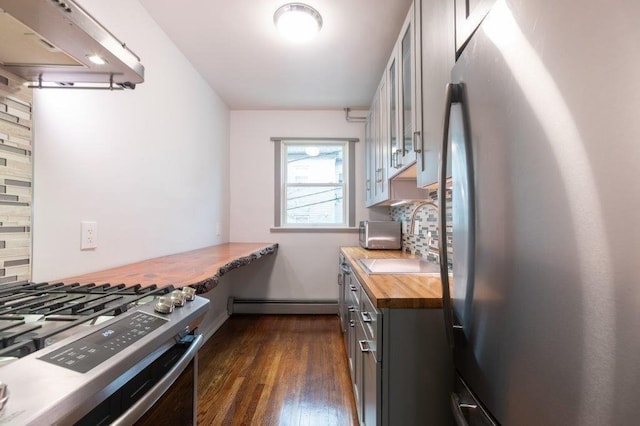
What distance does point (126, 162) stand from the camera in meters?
1.76

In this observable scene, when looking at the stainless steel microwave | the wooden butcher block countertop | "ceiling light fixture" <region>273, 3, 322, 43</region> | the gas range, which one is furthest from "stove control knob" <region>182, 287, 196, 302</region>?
the stainless steel microwave

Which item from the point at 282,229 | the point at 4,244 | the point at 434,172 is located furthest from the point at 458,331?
the point at 282,229

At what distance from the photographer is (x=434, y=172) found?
121cm

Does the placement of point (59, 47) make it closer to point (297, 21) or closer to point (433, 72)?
point (433, 72)

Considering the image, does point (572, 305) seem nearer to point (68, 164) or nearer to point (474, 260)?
point (474, 260)

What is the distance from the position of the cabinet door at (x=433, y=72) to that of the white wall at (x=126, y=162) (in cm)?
154

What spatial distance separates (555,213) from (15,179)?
5.22 feet

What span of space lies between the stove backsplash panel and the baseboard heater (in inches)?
104

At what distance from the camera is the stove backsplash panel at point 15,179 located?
1.06 m

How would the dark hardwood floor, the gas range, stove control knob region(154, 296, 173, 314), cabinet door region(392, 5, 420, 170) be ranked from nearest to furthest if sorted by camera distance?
the gas range < stove control knob region(154, 296, 173, 314) < cabinet door region(392, 5, 420, 170) < the dark hardwood floor

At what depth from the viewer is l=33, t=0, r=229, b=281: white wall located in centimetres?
127

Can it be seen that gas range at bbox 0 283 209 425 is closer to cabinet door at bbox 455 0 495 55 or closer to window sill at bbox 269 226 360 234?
cabinet door at bbox 455 0 495 55

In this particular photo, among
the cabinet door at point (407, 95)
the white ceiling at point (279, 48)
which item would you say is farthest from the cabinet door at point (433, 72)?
the white ceiling at point (279, 48)

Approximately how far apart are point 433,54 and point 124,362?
139 cm
